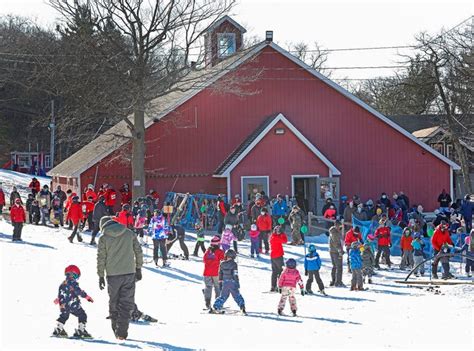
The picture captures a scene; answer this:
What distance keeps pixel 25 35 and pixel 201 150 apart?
36258 mm

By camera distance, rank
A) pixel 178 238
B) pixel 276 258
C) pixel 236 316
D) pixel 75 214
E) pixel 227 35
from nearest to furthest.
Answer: pixel 236 316 < pixel 276 258 < pixel 178 238 < pixel 75 214 < pixel 227 35

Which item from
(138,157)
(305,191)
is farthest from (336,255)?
(305,191)

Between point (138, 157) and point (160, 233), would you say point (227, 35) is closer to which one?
point (138, 157)

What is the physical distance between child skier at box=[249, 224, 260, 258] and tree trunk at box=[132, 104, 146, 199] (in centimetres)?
956

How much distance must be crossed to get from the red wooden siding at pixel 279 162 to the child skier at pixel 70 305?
68.9ft

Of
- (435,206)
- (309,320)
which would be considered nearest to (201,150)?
(435,206)

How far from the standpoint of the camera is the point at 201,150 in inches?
1350

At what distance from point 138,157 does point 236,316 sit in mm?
18434

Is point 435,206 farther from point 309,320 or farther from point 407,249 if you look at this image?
point 309,320

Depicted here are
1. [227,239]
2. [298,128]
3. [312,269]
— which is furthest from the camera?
[298,128]

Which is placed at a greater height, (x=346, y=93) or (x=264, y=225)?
(x=346, y=93)

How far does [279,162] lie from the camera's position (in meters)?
32.8

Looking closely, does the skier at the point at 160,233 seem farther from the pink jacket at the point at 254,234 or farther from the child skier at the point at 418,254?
the child skier at the point at 418,254

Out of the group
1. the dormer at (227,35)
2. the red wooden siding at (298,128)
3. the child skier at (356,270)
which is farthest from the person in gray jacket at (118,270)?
the dormer at (227,35)
